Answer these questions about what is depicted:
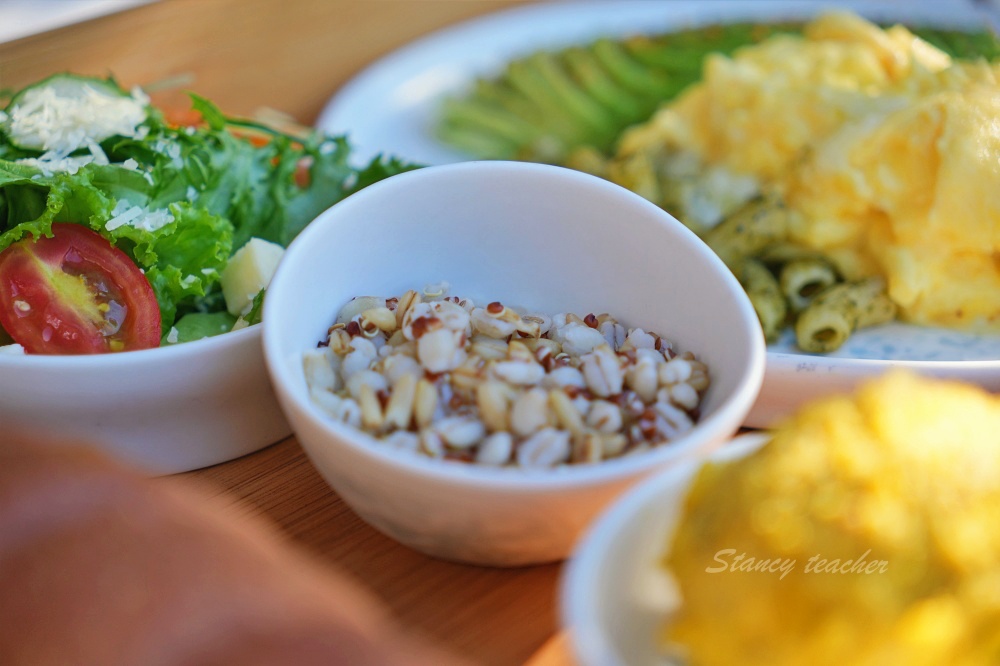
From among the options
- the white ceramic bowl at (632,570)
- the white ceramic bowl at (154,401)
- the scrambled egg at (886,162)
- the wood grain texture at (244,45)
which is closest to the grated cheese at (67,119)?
the white ceramic bowl at (154,401)

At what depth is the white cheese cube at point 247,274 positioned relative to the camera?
3.07 ft

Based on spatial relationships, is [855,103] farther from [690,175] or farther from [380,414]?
[380,414]

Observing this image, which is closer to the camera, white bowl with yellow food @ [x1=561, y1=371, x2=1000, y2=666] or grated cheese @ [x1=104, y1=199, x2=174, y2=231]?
white bowl with yellow food @ [x1=561, y1=371, x2=1000, y2=666]

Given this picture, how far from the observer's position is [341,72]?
7.46 ft

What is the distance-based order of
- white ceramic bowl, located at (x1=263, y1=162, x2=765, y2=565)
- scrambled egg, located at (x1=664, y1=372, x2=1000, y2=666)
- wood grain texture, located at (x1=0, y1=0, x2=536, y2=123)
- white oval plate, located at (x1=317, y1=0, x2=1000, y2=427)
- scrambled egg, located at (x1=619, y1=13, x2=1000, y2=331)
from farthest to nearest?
white oval plate, located at (x1=317, y1=0, x2=1000, y2=427), wood grain texture, located at (x1=0, y1=0, x2=536, y2=123), scrambled egg, located at (x1=619, y1=13, x2=1000, y2=331), white ceramic bowl, located at (x1=263, y1=162, x2=765, y2=565), scrambled egg, located at (x1=664, y1=372, x2=1000, y2=666)

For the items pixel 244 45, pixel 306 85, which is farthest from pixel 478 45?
pixel 244 45

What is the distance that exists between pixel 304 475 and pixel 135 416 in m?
0.16

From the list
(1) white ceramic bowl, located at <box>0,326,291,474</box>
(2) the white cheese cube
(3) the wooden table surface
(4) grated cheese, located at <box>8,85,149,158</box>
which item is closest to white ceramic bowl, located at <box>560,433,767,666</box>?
(3) the wooden table surface

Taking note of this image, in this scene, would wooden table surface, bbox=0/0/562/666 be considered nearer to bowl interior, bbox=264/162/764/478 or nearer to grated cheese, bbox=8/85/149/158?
bowl interior, bbox=264/162/764/478

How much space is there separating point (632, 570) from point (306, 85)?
1882 millimetres

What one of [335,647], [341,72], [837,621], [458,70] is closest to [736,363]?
[837,621]

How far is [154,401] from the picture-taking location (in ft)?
2.64

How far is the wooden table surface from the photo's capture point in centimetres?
71

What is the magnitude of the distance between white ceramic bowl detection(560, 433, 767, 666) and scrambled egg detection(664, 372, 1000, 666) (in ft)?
0.06
